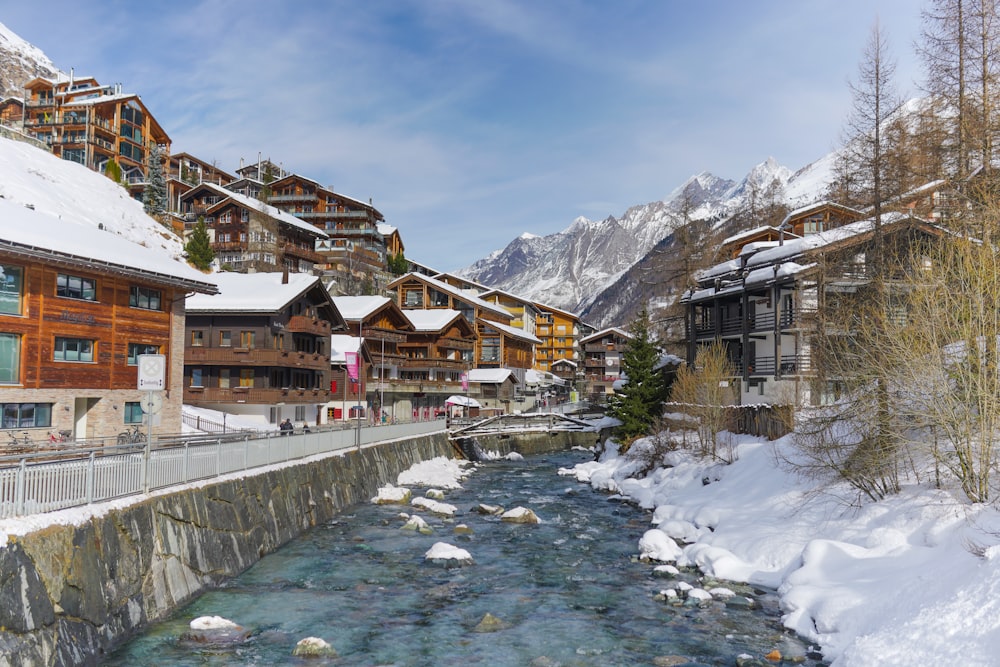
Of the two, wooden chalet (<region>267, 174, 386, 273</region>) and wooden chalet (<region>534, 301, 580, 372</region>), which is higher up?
wooden chalet (<region>267, 174, 386, 273</region>)

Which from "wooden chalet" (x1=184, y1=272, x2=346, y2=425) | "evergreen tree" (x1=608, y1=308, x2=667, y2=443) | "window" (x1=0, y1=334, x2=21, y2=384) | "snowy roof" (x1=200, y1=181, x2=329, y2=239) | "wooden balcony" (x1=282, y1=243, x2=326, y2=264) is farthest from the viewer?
"wooden balcony" (x1=282, y1=243, x2=326, y2=264)

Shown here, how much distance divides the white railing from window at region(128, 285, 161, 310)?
37.5ft

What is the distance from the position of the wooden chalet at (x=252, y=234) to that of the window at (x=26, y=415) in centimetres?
6333

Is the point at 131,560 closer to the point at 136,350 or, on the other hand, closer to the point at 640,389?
the point at 136,350

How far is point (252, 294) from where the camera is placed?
5425 cm

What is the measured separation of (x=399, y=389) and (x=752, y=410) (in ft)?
150

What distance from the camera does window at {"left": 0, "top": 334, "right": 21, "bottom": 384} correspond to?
29178 millimetres

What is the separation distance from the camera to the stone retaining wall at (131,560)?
1266cm

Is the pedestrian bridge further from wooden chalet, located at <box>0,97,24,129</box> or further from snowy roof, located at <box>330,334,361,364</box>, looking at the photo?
wooden chalet, located at <box>0,97,24,129</box>

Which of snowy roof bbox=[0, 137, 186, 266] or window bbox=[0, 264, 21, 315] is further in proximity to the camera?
snowy roof bbox=[0, 137, 186, 266]

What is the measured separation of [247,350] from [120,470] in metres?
35.0

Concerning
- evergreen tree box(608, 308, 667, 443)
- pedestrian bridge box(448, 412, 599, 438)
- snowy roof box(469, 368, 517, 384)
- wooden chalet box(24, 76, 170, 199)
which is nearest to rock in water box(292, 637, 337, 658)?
evergreen tree box(608, 308, 667, 443)

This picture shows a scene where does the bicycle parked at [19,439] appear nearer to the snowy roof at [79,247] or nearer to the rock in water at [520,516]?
the snowy roof at [79,247]

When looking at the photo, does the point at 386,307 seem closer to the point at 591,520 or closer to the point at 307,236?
the point at 307,236
